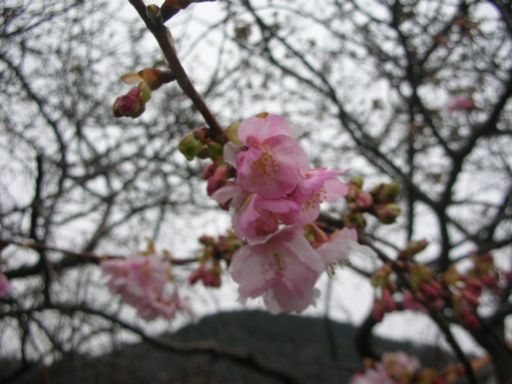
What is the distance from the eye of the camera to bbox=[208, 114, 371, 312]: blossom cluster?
974mm

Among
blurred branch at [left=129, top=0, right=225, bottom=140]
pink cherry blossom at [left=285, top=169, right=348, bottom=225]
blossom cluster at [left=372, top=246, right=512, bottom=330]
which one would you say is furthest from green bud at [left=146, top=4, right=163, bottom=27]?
blossom cluster at [left=372, top=246, right=512, bottom=330]

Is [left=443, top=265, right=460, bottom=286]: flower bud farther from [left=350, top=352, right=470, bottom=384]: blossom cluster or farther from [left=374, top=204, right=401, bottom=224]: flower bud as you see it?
[left=350, top=352, right=470, bottom=384]: blossom cluster

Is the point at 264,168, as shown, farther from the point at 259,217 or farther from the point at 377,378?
the point at 377,378

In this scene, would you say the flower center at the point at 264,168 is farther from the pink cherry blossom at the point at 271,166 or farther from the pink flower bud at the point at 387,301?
the pink flower bud at the point at 387,301

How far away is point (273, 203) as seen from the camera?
3.14 ft

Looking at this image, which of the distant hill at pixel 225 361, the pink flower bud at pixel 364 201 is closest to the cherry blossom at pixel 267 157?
the pink flower bud at pixel 364 201

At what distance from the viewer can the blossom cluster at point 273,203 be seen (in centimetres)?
97

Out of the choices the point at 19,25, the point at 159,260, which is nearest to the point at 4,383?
the point at 159,260

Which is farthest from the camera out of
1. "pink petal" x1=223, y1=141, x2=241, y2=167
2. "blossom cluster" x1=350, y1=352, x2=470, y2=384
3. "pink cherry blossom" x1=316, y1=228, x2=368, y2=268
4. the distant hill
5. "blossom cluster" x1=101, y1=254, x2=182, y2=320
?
the distant hill

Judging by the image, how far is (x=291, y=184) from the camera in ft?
3.27

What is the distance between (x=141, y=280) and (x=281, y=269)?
141cm

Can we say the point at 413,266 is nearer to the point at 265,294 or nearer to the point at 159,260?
the point at 265,294

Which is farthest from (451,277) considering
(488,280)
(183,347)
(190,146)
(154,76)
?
(183,347)

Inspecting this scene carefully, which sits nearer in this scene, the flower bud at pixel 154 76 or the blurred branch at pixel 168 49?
the blurred branch at pixel 168 49
